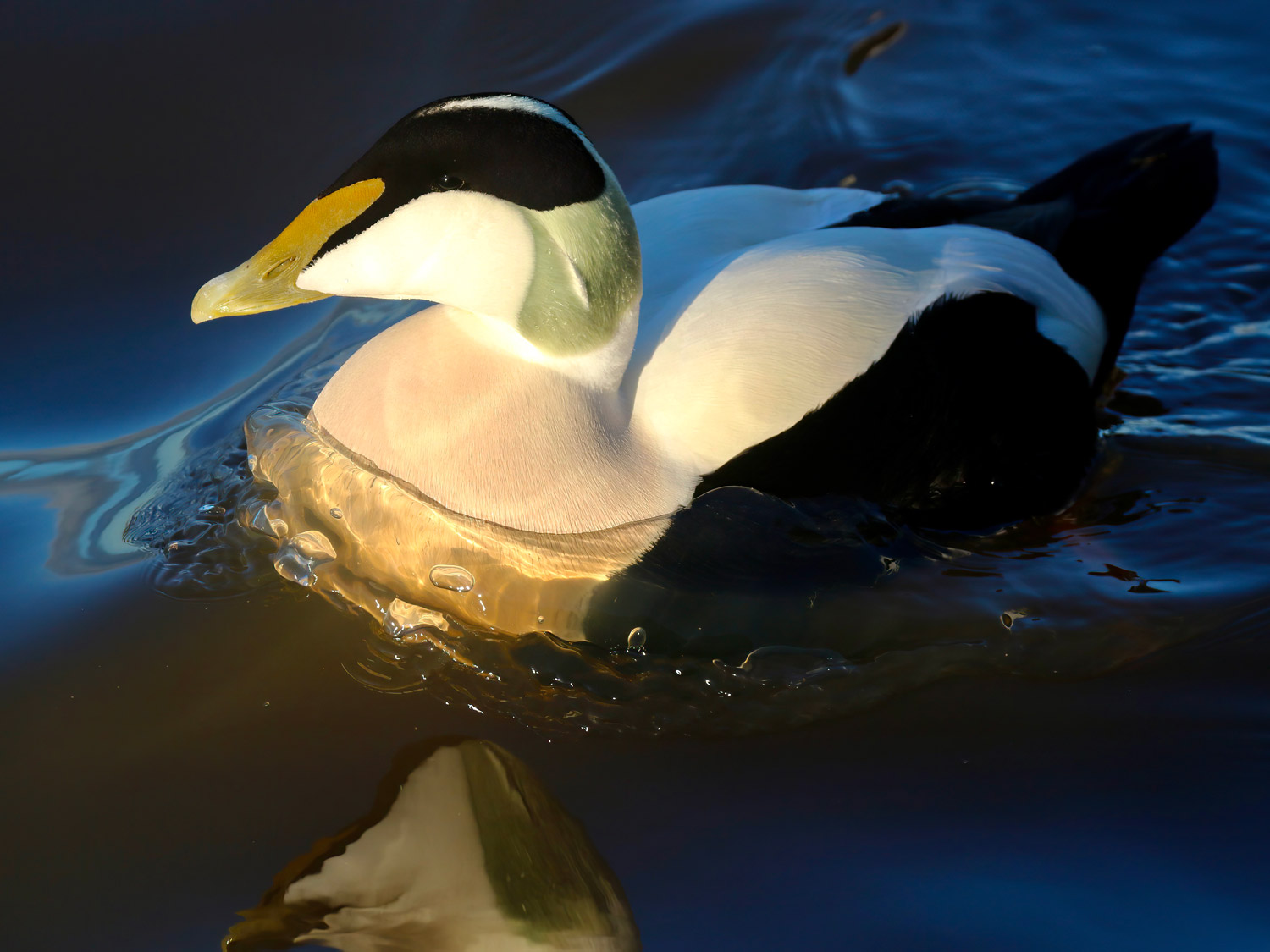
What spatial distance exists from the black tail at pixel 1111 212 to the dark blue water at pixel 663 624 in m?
0.29

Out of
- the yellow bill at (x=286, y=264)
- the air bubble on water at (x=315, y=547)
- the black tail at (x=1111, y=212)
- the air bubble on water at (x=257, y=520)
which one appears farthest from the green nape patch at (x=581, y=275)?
the black tail at (x=1111, y=212)

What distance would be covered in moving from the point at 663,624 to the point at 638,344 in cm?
50

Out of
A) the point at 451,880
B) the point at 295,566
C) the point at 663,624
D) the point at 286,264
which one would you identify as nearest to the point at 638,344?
the point at 663,624

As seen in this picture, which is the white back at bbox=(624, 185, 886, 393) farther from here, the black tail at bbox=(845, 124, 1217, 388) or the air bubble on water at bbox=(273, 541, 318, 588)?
the air bubble on water at bbox=(273, 541, 318, 588)

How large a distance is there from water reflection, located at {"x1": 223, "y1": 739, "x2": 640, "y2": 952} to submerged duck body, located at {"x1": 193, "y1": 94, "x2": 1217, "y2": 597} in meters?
0.46

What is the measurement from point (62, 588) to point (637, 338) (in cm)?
117

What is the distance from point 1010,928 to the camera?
4.86 ft

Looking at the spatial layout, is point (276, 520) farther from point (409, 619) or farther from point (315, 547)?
point (409, 619)

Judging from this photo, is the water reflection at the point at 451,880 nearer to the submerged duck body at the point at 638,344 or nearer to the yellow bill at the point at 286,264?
the submerged duck body at the point at 638,344

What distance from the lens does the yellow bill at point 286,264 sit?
1.74 meters

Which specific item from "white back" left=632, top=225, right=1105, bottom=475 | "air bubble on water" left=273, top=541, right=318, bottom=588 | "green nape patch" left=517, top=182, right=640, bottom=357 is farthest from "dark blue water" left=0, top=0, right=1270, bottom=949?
"green nape patch" left=517, top=182, right=640, bottom=357

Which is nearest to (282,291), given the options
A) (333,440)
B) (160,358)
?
(333,440)

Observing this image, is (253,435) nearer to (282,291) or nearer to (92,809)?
(282,291)

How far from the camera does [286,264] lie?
1803 millimetres
